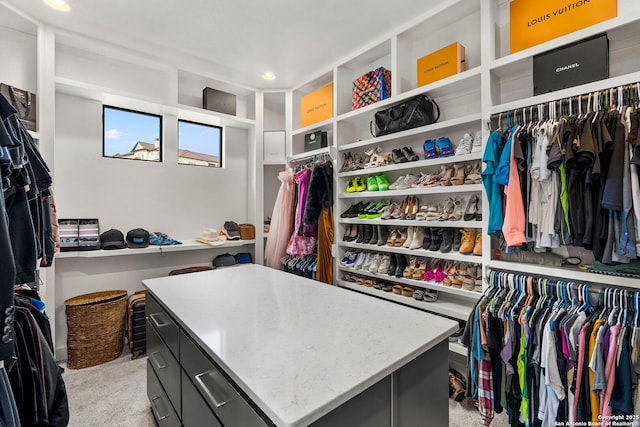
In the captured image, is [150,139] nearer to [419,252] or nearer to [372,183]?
[372,183]

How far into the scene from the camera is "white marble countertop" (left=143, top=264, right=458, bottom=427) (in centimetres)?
76

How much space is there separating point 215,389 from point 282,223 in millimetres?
2669

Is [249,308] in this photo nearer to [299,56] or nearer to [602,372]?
[602,372]

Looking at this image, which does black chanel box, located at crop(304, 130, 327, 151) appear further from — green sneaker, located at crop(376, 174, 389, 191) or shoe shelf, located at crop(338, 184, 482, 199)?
green sneaker, located at crop(376, 174, 389, 191)

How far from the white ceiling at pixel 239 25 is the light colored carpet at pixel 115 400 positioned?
2.98m

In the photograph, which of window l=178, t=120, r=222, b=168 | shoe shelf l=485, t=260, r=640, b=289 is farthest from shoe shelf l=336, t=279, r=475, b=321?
window l=178, t=120, r=222, b=168

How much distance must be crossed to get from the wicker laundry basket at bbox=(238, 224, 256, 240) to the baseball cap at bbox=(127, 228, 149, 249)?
108cm

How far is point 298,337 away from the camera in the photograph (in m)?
1.06

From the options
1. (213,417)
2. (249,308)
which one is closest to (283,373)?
(213,417)

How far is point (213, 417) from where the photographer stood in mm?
1001

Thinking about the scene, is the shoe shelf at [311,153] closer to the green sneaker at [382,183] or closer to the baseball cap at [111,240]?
the green sneaker at [382,183]

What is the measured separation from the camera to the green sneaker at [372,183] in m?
2.85

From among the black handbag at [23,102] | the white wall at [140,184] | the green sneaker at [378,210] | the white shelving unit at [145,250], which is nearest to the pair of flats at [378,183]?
the green sneaker at [378,210]

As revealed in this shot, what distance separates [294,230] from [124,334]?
201 cm
